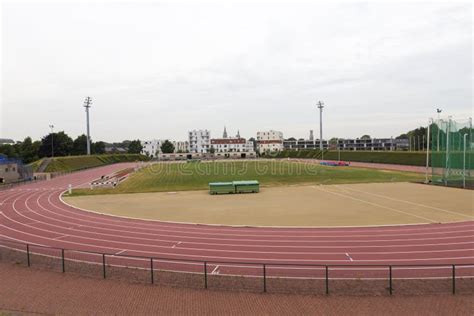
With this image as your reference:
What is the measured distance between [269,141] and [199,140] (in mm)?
38742

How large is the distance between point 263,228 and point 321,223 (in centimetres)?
362

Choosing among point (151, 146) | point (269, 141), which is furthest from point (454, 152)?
point (151, 146)

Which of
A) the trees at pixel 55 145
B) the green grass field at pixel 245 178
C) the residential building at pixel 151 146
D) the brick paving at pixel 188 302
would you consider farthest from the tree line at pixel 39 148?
the brick paving at pixel 188 302

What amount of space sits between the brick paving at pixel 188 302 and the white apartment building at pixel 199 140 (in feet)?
580

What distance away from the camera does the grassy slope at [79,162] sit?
74.4 meters

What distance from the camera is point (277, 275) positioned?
11945 millimetres

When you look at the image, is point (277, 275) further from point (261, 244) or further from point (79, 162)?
point (79, 162)

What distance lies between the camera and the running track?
42.4 feet

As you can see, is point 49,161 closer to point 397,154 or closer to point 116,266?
point 116,266

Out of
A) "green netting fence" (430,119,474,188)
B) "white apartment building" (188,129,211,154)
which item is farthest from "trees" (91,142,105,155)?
"green netting fence" (430,119,474,188)

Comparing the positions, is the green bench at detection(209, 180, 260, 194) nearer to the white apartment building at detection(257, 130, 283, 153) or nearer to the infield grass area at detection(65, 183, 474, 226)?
the infield grass area at detection(65, 183, 474, 226)

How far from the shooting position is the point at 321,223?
20.1 m

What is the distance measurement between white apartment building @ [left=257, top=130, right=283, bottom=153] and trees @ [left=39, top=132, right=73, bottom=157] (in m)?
103

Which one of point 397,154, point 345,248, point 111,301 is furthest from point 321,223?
point 397,154
